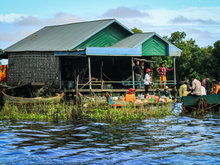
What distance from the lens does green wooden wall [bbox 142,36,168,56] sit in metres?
25.4

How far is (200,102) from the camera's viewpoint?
1565cm

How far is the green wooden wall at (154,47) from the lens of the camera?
2536 cm

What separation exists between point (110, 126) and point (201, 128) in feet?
9.50

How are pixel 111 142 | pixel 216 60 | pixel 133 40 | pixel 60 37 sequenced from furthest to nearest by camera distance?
pixel 216 60 < pixel 60 37 < pixel 133 40 < pixel 111 142

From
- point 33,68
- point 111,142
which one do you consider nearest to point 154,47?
point 33,68

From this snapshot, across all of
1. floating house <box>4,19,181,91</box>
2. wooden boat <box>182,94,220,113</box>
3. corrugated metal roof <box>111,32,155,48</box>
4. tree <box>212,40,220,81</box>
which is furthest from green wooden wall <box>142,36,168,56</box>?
wooden boat <box>182,94,220,113</box>

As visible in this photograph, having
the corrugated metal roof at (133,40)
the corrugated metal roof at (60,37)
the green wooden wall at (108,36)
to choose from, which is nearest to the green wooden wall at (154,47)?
the corrugated metal roof at (133,40)

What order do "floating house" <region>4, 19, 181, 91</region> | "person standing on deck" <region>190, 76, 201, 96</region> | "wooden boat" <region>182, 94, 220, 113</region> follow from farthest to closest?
"floating house" <region>4, 19, 181, 91</region>, "wooden boat" <region>182, 94, 220, 113</region>, "person standing on deck" <region>190, 76, 201, 96</region>

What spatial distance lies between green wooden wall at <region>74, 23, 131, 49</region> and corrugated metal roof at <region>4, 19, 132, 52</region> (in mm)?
514

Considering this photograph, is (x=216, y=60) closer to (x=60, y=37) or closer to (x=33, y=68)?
(x=60, y=37)

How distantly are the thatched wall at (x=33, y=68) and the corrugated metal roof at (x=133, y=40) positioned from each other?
451cm

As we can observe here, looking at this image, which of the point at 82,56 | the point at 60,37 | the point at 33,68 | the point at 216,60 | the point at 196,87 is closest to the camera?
the point at 196,87

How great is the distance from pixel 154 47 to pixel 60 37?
6766 mm

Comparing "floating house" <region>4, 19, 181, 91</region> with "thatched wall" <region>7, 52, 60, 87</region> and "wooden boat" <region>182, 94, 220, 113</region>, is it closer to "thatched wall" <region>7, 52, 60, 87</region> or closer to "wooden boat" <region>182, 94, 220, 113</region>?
"thatched wall" <region>7, 52, 60, 87</region>
